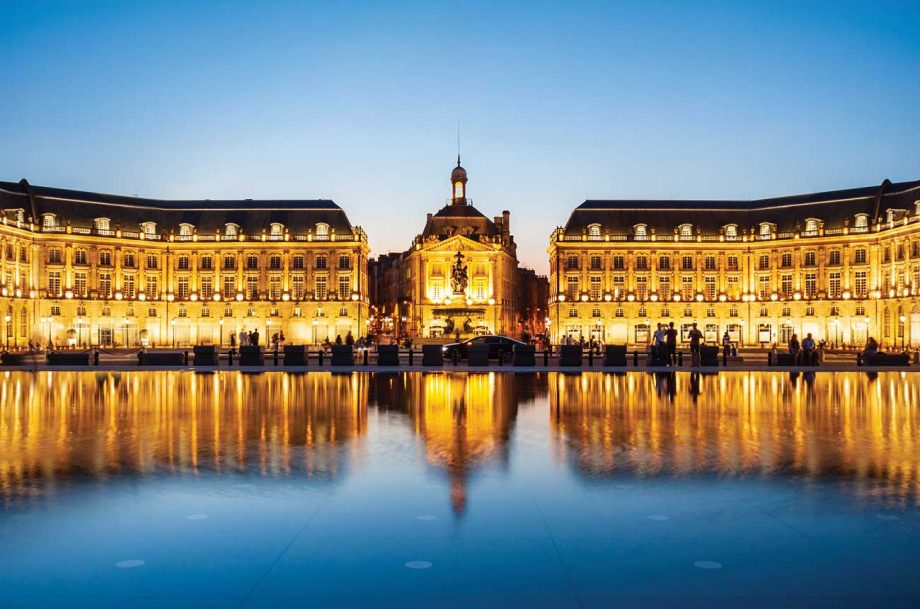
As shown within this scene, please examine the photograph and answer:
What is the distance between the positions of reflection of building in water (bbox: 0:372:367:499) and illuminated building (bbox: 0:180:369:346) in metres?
63.9

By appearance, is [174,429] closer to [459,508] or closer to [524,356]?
[459,508]

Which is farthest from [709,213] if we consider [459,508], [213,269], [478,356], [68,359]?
→ [459,508]

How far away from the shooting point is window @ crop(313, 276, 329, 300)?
91562 mm

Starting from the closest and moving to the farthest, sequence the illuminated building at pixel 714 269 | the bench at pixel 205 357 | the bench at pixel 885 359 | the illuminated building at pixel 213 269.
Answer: the bench at pixel 205 357
the bench at pixel 885 359
the illuminated building at pixel 213 269
the illuminated building at pixel 714 269

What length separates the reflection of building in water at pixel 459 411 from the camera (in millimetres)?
11805

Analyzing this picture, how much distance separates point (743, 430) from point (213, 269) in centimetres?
8281

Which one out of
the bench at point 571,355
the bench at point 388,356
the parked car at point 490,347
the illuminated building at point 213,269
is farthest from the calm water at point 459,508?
the illuminated building at point 213,269

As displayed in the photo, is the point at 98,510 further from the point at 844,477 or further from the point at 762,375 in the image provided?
the point at 762,375

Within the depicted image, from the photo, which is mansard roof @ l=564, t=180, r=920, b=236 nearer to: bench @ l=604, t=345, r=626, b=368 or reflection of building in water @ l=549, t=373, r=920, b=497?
bench @ l=604, t=345, r=626, b=368

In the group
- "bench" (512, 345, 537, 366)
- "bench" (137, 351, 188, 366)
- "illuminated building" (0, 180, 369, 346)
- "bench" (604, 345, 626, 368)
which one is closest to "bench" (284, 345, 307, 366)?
"bench" (137, 351, 188, 366)

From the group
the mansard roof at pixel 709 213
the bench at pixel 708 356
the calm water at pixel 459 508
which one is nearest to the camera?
the calm water at pixel 459 508

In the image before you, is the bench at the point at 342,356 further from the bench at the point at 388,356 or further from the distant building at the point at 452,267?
the distant building at the point at 452,267

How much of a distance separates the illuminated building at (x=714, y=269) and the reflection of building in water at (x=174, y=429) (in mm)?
70772

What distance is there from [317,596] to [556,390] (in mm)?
18524
